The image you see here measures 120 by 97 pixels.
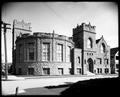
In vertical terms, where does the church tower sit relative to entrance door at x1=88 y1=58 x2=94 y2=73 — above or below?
above

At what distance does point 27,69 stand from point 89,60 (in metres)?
20.7

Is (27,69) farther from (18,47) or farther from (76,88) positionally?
(76,88)

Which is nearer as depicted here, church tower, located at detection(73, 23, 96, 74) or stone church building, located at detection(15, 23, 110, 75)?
stone church building, located at detection(15, 23, 110, 75)

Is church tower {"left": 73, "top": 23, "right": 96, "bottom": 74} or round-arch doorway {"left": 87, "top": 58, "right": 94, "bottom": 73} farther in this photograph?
round-arch doorway {"left": 87, "top": 58, "right": 94, "bottom": 73}

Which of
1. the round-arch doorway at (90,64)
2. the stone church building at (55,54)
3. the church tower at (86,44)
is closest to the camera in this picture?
the stone church building at (55,54)

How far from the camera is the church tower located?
3779 centimetres

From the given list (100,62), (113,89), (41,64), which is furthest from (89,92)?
(100,62)

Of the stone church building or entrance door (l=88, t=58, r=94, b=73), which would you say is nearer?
the stone church building

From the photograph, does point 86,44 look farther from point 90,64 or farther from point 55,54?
point 55,54

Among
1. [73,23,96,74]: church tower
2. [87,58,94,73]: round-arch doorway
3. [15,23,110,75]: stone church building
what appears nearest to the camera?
[15,23,110,75]: stone church building

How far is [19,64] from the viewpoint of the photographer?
32125 millimetres

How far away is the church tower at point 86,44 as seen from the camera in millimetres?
37791

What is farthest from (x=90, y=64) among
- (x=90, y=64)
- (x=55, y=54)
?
(x=55, y=54)

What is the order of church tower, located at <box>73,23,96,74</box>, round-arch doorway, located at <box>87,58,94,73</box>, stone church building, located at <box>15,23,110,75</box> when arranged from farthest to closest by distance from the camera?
round-arch doorway, located at <box>87,58,94,73</box>
church tower, located at <box>73,23,96,74</box>
stone church building, located at <box>15,23,110,75</box>
